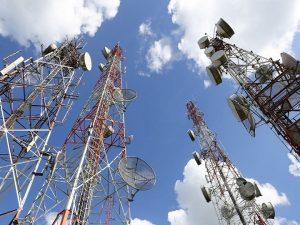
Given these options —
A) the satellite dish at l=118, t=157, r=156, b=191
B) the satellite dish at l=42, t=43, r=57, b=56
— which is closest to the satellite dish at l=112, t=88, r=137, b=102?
the satellite dish at l=42, t=43, r=57, b=56

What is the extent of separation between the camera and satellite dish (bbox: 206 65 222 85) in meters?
15.5

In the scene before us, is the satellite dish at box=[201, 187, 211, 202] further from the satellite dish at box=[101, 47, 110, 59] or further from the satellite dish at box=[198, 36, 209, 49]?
the satellite dish at box=[101, 47, 110, 59]

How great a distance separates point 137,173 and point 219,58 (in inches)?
277

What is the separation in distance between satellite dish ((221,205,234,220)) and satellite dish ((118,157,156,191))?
448 inches

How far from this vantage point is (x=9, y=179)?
1256cm

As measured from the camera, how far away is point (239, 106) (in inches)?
535

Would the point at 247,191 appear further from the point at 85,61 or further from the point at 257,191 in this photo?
the point at 85,61

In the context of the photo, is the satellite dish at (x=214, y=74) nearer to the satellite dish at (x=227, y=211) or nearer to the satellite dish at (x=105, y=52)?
the satellite dish at (x=227, y=211)

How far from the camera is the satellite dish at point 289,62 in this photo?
11781 millimetres

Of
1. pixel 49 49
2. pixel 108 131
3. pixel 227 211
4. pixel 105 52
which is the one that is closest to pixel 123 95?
pixel 108 131

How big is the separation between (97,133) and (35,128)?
3260 millimetres

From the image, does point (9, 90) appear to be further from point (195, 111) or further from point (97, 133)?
point (195, 111)

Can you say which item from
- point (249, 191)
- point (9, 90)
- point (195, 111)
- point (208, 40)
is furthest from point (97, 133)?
point (195, 111)

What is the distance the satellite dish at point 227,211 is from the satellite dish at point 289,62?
14.9m
